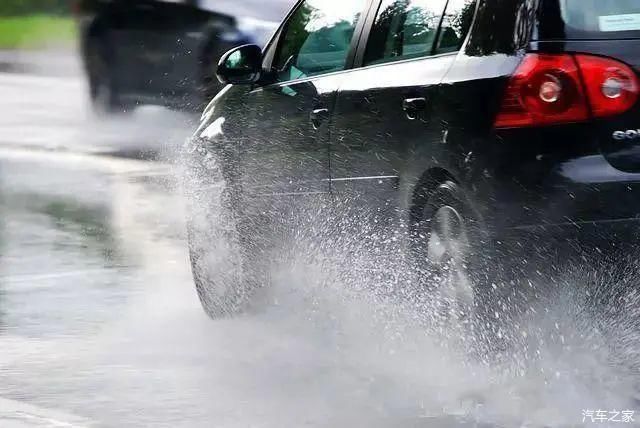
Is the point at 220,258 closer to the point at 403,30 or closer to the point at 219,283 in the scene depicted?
the point at 219,283

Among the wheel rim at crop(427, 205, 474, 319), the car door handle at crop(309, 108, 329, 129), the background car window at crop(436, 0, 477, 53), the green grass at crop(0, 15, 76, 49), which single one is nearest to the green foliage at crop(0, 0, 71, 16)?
the green grass at crop(0, 15, 76, 49)

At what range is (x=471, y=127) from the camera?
5516mm

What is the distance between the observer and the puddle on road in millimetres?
5449

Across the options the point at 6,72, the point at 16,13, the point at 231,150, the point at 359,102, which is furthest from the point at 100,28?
the point at 16,13

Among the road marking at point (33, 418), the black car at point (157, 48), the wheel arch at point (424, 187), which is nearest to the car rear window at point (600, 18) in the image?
the wheel arch at point (424, 187)

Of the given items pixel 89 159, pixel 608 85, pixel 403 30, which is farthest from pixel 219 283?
pixel 89 159

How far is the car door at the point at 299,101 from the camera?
6.74 m

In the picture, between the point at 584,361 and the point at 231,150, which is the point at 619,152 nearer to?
the point at 584,361

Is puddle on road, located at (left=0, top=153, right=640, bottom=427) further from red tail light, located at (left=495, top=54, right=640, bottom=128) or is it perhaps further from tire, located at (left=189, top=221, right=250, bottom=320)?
red tail light, located at (left=495, top=54, right=640, bottom=128)

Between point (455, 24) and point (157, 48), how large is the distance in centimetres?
1265

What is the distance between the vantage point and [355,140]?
638cm

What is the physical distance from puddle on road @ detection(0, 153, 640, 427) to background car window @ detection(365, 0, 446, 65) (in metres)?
0.73

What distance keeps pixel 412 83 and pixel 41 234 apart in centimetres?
511

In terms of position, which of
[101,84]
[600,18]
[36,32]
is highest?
[600,18]
